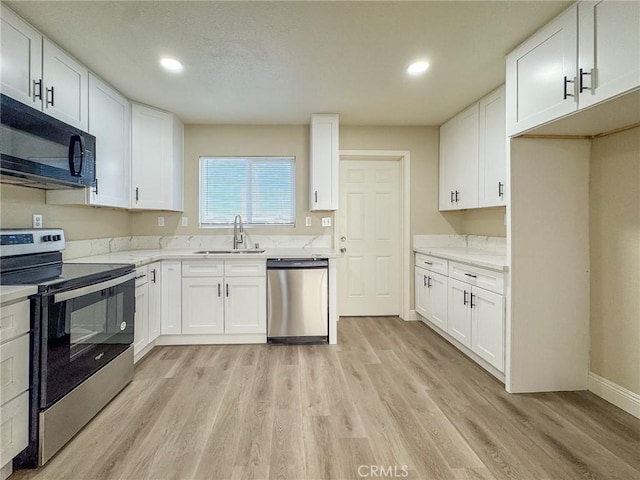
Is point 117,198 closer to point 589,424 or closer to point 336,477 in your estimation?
point 336,477

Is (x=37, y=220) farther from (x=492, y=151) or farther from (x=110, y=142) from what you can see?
(x=492, y=151)

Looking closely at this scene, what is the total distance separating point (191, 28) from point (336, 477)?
8.80 ft

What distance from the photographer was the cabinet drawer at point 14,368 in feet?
4.63

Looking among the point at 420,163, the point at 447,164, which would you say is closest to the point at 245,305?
the point at 420,163

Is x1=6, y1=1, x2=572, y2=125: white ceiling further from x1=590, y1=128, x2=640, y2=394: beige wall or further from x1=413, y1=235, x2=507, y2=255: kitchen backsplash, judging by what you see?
x1=413, y1=235, x2=507, y2=255: kitchen backsplash

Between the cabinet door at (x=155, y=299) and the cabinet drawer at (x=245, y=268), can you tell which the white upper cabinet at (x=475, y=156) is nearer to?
the cabinet drawer at (x=245, y=268)

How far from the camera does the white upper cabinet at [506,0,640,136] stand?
1530 millimetres

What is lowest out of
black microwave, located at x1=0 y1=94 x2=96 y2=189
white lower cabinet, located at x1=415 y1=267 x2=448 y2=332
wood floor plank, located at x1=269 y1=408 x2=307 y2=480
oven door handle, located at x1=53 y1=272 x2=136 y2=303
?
wood floor plank, located at x1=269 y1=408 x2=307 y2=480

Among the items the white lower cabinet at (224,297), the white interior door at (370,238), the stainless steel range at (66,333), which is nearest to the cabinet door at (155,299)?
the white lower cabinet at (224,297)

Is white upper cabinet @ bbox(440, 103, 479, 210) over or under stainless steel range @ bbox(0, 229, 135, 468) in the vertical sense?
over

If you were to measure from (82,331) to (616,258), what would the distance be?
3431 mm

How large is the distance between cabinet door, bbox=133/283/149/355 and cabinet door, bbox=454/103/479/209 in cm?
327

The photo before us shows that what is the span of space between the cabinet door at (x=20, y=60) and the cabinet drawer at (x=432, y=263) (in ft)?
11.5

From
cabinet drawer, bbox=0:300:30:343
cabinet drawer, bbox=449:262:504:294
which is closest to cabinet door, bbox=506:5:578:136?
cabinet drawer, bbox=449:262:504:294
